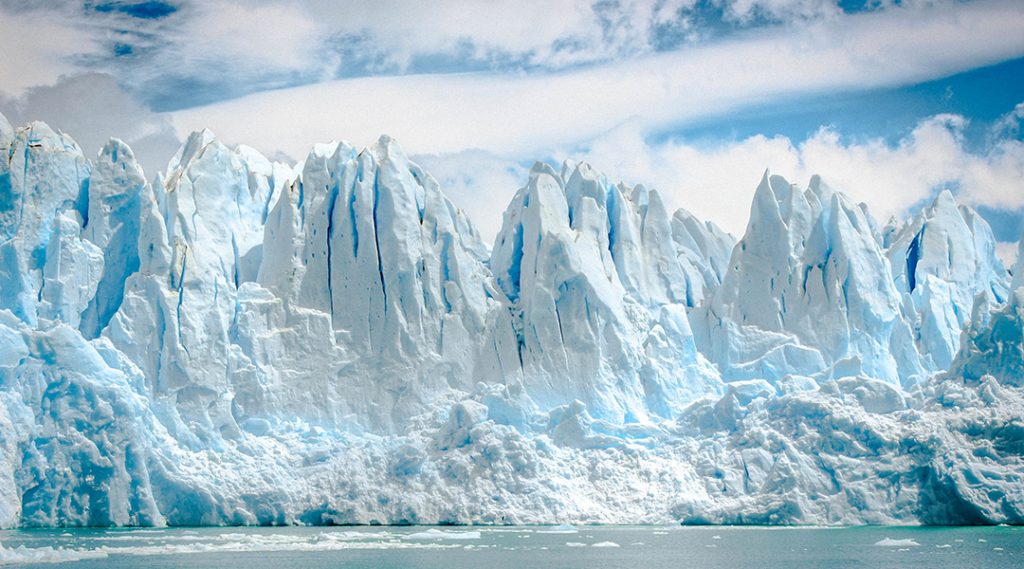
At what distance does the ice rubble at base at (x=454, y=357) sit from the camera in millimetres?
38844

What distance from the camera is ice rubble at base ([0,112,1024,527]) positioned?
38.8 metres

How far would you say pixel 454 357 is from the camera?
152 feet

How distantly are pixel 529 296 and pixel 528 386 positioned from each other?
322 centimetres

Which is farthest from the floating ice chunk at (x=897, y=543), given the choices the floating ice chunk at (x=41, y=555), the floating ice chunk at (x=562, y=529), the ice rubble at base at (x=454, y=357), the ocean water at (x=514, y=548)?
the floating ice chunk at (x=41, y=555)

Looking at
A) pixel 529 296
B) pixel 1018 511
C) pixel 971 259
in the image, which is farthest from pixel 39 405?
pixel 971 259

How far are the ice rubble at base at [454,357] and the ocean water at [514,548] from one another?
137 cm

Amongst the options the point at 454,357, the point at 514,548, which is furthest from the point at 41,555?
the point at 454,357

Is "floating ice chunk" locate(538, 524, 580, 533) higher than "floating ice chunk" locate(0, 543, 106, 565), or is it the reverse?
"floating ice chunk" locate(0, 543, 106, 565)

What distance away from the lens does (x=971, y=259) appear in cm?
5281

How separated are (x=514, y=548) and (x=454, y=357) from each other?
12608mm

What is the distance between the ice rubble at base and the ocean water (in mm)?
1371

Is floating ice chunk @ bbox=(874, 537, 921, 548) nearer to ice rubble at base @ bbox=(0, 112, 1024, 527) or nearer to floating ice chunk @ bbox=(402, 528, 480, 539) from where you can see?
ice rubble at base @ bbox=(0, 112, 1024, 527)

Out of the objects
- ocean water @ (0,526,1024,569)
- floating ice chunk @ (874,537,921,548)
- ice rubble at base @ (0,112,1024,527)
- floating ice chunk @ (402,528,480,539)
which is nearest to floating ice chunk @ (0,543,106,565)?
ocean water @ (0,526,1024,569)

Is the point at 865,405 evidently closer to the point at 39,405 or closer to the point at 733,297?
the point at 733,297
